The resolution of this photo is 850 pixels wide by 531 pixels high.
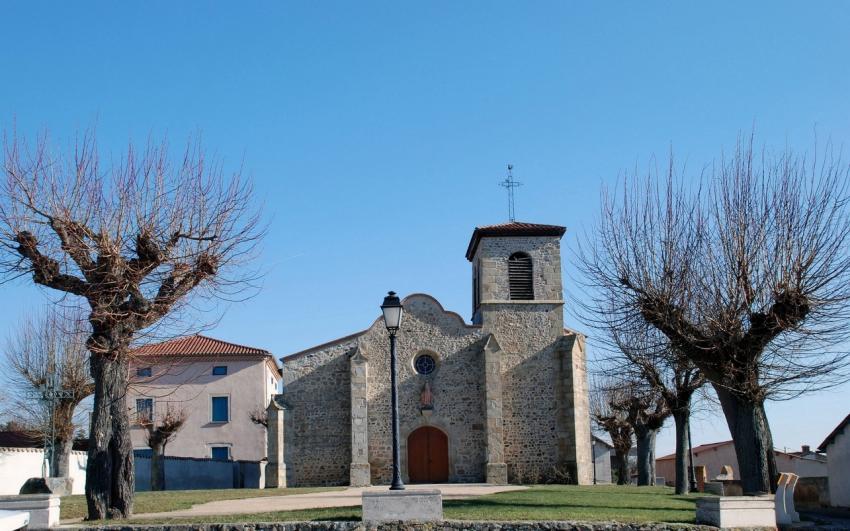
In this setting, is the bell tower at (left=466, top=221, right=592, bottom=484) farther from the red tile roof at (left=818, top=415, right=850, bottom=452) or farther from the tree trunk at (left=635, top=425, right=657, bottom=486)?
the red tile roof at (left=818, top=415, right=850, bottom=452)

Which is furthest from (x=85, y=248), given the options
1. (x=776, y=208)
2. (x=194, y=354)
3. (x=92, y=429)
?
(x=194, y=354)

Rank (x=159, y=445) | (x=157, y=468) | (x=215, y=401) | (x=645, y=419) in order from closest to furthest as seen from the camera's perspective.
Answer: (x=645, y=419) < (x=159, y=445) < (x=157, y=468) < (x=215, y=401)

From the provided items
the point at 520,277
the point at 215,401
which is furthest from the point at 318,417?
the point at 215,401

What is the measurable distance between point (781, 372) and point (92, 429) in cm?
1330

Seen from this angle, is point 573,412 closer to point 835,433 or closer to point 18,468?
point 835,433

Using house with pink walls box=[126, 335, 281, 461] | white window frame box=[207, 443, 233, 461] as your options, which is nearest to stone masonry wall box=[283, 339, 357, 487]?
house with pink walls box=[126, 335, 281, 461]

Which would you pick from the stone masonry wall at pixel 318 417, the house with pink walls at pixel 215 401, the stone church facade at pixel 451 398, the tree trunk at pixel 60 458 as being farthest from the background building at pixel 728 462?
the tree trunk at pixel 60 458

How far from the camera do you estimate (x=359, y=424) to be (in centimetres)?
3212

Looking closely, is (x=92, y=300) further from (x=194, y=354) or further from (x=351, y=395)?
(x=194, y=354)

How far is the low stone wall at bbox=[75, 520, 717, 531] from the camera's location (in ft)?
45.4

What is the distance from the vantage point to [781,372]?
1748 cm

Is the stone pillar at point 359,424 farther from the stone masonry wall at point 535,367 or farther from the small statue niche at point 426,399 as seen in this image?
the stone masonry wall at point 535,367

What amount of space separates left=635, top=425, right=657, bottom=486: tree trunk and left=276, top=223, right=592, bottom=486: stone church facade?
2.03 meters

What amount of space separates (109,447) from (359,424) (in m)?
17.0
